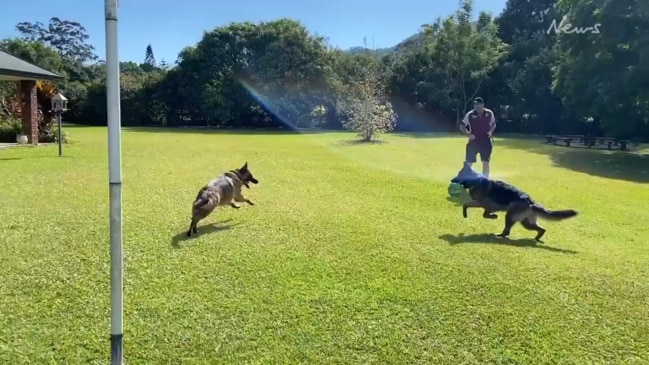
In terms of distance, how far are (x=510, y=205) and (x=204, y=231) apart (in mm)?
3185

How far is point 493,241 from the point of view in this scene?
5.11 metres

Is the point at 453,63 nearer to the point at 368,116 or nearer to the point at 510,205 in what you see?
the point at 368,116

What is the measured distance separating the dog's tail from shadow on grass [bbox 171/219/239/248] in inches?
125

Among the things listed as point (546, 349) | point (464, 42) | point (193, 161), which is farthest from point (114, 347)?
point (464, 42)

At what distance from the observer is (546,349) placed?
291 centimetres

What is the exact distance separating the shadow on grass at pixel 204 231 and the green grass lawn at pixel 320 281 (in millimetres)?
49

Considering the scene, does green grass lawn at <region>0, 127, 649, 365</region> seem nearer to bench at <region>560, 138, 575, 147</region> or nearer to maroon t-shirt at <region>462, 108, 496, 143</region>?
maroon t-shirt at <region>462, 108, 496, 143</region>

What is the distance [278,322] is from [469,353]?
116cm

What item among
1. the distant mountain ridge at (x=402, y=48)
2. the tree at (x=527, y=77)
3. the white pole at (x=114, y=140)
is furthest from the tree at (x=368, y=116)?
the white pole at (x=114, y=140)

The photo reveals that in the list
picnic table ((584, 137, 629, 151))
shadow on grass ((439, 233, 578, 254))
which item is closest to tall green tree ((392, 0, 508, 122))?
picnic table ((584, 137, 629, 151))

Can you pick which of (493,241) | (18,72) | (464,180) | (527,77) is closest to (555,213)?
(493,241)

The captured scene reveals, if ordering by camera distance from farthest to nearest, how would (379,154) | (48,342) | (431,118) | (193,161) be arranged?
(431,118) → (379,154) → (193,161) → (48,342)

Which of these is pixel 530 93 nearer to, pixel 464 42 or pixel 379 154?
pixel 464 42

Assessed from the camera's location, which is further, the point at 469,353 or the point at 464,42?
the point at 464,42
